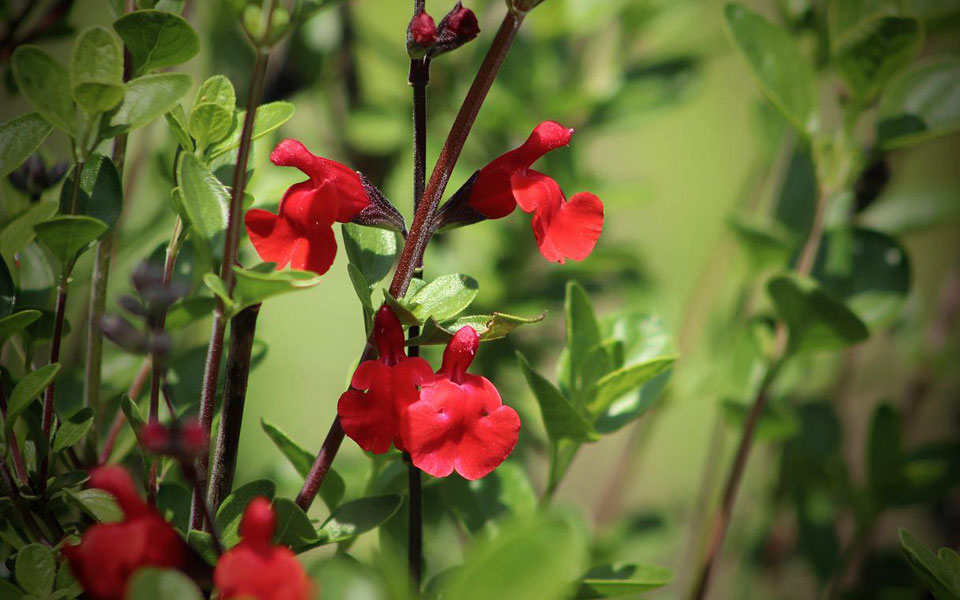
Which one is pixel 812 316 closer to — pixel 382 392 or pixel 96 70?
pixel 382 392

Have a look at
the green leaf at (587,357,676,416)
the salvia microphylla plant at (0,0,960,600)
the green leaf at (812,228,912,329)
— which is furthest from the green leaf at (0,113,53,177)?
the green leaf at (812,228,912,329)

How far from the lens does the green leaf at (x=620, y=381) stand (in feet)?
1.46

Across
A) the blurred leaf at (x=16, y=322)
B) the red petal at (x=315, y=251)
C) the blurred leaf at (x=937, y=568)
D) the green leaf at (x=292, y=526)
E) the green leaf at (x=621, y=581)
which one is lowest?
the green leaf at (x=621, y=581)

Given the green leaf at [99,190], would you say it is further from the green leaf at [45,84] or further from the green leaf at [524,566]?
the green leaf at [524,566]

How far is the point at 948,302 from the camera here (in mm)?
938

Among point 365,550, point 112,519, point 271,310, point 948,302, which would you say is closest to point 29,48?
point 112,519

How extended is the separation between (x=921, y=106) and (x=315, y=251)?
1.46 ft

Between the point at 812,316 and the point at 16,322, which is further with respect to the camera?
the point at 812,316

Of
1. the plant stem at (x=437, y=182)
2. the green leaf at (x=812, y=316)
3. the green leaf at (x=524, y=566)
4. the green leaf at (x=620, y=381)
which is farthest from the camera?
the green leaf at (x=812, y=316)

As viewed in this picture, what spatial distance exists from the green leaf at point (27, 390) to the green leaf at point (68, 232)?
0.05 meters

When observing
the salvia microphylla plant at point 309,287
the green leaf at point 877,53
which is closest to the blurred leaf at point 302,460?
the salvia microphylla plant at point 309,287

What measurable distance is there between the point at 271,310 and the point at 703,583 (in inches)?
30.6

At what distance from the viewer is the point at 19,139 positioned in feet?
1.21

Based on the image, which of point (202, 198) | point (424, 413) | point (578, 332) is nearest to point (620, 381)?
point (578, 332)
